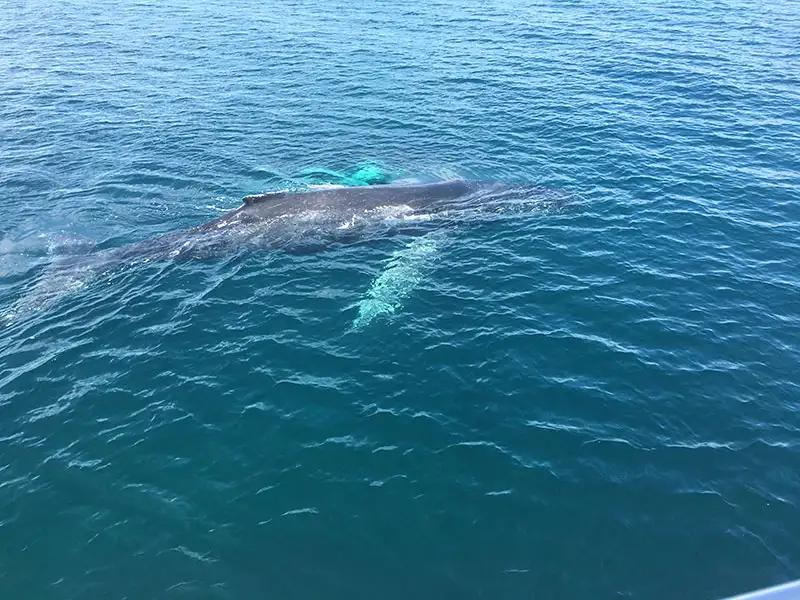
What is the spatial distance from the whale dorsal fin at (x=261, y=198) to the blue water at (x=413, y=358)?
3077 mm

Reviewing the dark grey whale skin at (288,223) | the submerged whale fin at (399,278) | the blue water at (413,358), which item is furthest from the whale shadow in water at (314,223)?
the blue water at (413,358)

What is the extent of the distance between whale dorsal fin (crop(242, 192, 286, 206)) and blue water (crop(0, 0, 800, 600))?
3077 millimetres

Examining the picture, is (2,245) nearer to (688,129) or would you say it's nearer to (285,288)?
(285,288)

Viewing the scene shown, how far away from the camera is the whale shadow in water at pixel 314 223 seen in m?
30.6

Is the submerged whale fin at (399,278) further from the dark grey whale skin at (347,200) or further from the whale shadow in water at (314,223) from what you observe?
the dark grey whale skin at (347,200)

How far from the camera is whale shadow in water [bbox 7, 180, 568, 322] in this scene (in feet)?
100

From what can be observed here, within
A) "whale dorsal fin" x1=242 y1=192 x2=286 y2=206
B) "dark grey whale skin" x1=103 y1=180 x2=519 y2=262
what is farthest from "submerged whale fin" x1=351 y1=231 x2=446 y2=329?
"whale dorsal fin" x1=242 y1=192 x2=286 y2=206

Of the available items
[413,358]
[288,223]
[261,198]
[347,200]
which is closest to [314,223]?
[288,223]

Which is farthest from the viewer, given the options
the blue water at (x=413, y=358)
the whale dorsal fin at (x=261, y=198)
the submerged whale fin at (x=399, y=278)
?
the whale dorsal fin at (x=261, y=198)

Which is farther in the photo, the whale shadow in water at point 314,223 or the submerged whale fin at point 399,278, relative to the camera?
the whale shadow in water at point 314,223

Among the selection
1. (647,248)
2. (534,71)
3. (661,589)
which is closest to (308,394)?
(661,589)

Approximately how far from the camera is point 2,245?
31969 millimetres

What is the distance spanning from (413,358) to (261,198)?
13.6 metres

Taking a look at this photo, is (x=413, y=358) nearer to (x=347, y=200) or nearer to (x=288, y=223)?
(x=288, y=223)
